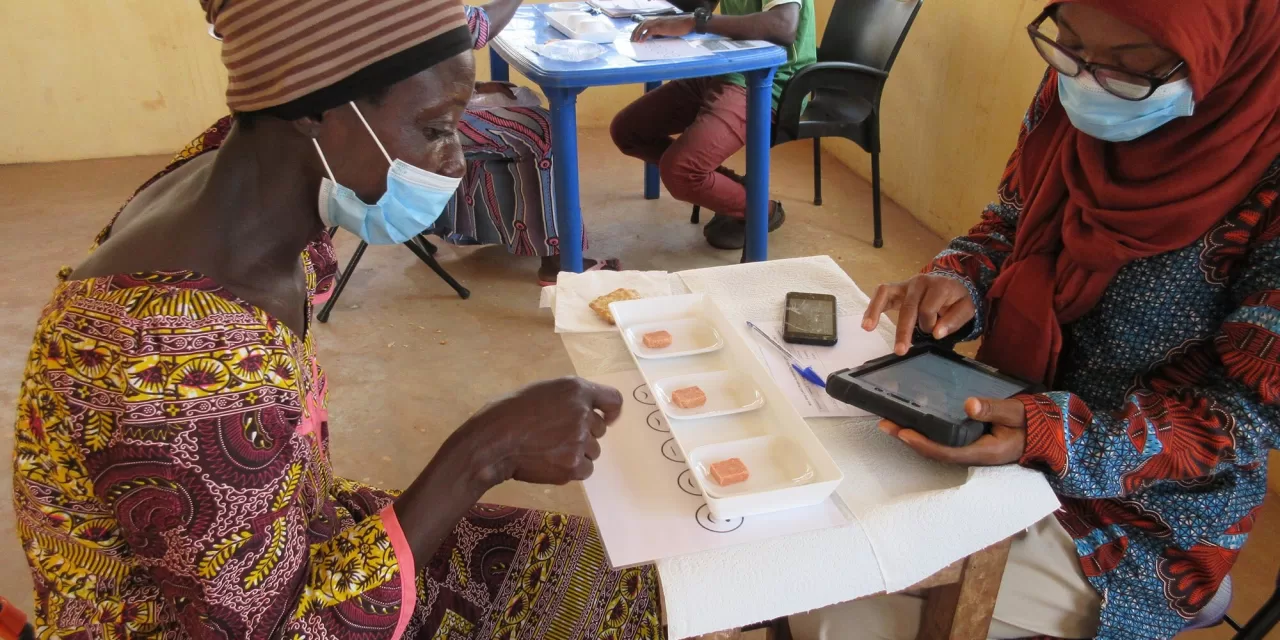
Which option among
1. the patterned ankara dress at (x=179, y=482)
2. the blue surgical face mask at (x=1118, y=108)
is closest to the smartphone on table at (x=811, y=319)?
the blue surgical face mask at (x=1118, y=108)

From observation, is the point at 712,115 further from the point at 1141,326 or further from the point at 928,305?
the point at 1141,326

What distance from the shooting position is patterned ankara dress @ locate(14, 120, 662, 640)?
886 mm

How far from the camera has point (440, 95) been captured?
1089 millimetres

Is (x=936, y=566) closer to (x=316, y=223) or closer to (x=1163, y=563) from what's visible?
(x=1163, y=563)

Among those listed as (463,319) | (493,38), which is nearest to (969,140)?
(493,38)

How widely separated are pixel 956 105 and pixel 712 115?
43.7 inches

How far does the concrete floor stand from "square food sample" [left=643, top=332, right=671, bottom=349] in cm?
116

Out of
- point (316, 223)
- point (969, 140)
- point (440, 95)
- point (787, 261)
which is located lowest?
point (969, 140)

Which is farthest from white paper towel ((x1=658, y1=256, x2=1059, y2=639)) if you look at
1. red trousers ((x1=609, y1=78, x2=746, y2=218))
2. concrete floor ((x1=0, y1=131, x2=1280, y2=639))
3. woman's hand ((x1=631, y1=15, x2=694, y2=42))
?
red trousers ((x1=609, y1=78, x2=746, y2=218))

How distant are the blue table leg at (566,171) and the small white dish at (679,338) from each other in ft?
5.46

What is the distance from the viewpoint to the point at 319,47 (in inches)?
38.8

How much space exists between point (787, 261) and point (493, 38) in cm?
218

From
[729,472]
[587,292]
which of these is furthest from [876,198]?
[729,472]

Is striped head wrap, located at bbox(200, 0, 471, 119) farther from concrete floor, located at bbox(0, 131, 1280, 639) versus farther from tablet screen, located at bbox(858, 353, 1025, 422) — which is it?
concrete floor, located at bbox(0, 131, 1280, 639)
